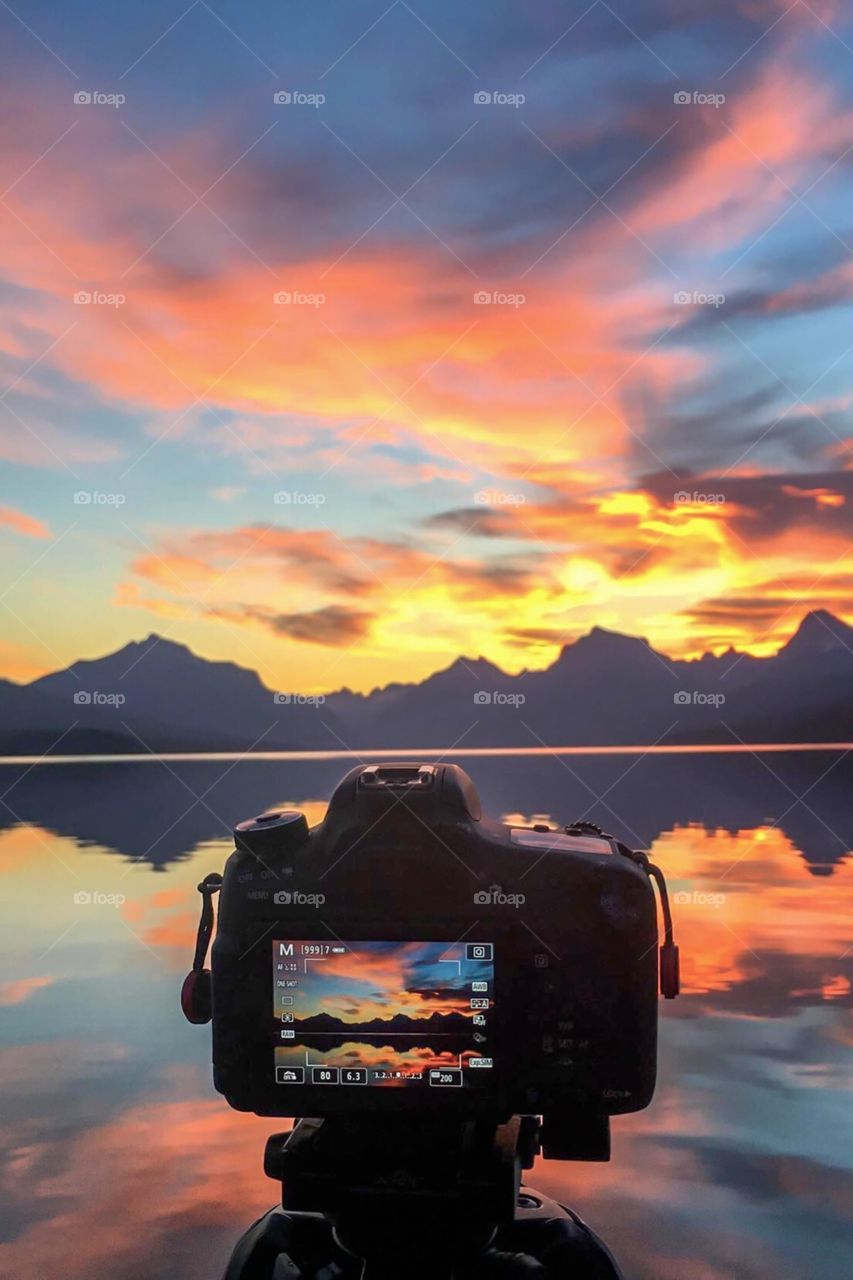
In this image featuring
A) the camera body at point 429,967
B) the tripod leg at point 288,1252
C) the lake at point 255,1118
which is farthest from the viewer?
the lake at point 255,1118

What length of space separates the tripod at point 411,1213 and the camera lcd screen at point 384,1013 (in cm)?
13

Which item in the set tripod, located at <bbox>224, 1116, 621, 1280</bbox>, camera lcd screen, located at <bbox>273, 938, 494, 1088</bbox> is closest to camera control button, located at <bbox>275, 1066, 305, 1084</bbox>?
camera lcd screen, located at <bbox>273, 938, 494, 1088</bbox>

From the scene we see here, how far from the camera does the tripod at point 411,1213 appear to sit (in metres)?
2.01

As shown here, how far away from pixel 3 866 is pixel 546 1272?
1103 cm

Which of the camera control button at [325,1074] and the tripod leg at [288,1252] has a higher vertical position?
the camera control button at [325,1074]

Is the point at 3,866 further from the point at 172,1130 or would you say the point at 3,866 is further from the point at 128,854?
the point at 172,1130

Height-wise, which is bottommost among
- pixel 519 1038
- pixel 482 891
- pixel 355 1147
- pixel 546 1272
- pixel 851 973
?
pixel 851 973

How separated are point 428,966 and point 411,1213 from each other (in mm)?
399

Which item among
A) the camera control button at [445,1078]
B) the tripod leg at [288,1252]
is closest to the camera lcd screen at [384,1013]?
the camera control button at [445,1078]

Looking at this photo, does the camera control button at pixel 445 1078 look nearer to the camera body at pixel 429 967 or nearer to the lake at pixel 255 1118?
the camera body at pixel 429 967

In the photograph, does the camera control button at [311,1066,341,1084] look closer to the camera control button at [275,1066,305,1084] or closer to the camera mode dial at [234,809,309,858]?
the camera control button at [275,1066,305,1084]

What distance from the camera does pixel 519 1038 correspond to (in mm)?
2014

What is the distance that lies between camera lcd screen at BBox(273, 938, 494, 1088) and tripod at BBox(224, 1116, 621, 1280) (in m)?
0.13

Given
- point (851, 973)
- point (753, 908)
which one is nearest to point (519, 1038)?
point (851, 973)
